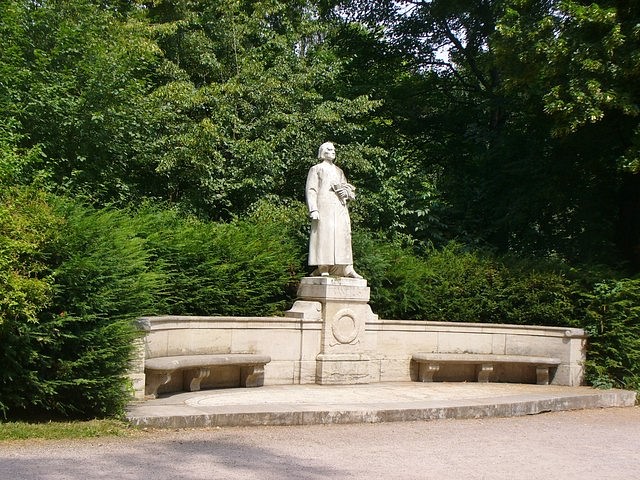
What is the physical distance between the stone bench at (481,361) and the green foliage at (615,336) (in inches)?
26.0

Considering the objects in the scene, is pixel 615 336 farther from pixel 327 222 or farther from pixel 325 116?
pixel 325 116

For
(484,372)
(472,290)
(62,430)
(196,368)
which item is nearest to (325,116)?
(472,290)

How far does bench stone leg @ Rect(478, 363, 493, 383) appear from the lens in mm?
13141

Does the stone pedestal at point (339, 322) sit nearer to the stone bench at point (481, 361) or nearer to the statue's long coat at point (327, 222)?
the statue's long coat at point (327, 222)

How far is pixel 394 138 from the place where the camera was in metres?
22.0

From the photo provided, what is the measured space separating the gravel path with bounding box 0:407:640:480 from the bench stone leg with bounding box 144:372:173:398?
4.94ft

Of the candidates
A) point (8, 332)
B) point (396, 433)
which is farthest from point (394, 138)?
point (8, 332)

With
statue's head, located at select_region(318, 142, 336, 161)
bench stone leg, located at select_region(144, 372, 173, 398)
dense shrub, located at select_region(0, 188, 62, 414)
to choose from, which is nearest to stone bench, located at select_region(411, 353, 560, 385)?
statue's head, located at select_region(318, 142, 336, 161)

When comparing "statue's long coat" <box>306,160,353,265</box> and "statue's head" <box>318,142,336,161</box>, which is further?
"statue's head" <box>318,142,336,161</box>

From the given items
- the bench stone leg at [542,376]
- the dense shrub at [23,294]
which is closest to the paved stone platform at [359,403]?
the bench stone leg at [542,376]

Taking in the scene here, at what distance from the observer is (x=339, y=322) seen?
39.6 feet

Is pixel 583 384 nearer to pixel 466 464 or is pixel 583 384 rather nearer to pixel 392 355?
pixel 392 355

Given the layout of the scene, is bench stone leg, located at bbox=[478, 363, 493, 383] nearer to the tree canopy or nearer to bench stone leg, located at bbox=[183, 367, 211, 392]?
the tree canopy

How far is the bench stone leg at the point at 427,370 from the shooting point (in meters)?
12.8
